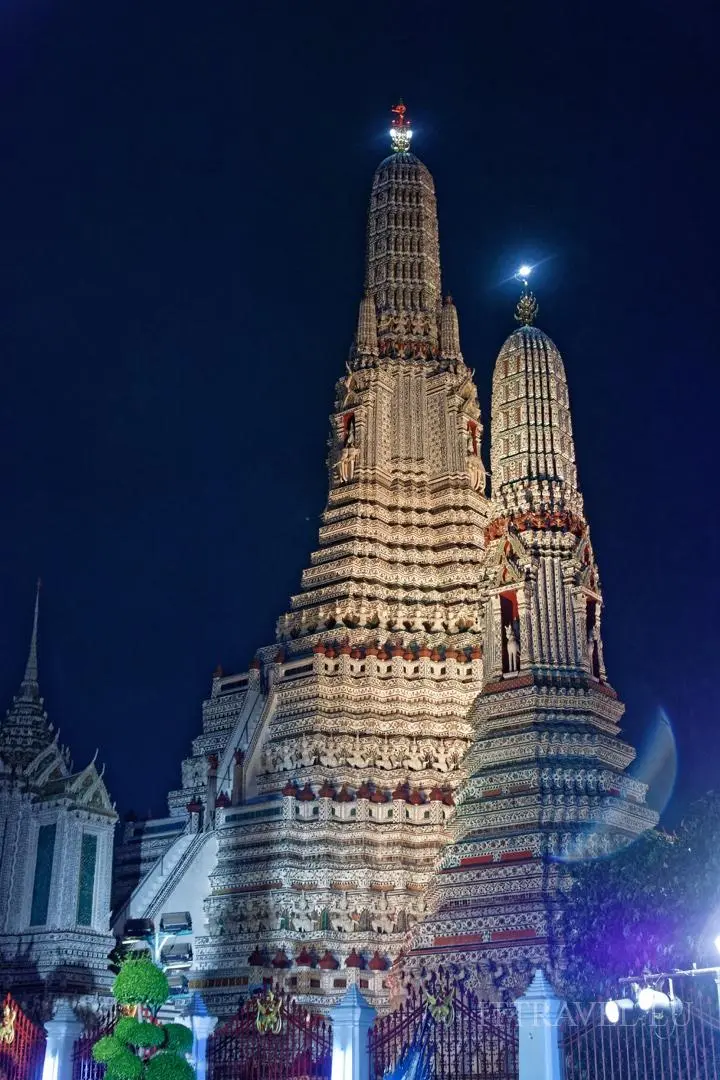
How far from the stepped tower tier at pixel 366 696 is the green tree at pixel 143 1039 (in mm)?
10081

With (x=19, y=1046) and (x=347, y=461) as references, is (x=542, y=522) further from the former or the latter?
(x=19, y=1046)

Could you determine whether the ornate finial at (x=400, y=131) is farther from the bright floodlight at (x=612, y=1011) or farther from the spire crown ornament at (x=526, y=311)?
the bright floodlight at (x=612, y=1011)

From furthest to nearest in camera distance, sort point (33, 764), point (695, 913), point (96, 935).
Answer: point (33, 764) < point (96, 935) < point (695, 913)

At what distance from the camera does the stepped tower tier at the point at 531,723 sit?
26.2 m

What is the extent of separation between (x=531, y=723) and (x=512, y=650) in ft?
7.15

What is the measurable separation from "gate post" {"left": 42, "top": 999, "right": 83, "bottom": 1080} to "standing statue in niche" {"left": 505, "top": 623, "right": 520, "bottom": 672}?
1286cm

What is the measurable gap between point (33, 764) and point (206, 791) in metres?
4.75

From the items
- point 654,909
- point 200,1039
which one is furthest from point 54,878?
point 654,909

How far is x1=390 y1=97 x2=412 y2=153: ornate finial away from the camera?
43.0 meters

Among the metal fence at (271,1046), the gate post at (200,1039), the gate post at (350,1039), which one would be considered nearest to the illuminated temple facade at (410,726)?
the metal fence at (271,1046)

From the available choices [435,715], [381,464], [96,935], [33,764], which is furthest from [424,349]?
[96,935]

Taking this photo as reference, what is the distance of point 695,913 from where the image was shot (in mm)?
20000

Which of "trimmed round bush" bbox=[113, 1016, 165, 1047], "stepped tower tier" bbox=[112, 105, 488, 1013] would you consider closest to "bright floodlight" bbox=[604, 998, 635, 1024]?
"trimmed round bush" bbox=[113, 1016, 165, 1047]

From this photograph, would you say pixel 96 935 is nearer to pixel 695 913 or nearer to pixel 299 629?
pixel 299 629
